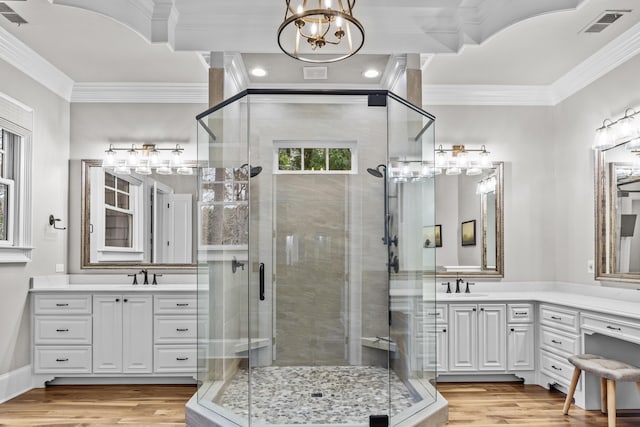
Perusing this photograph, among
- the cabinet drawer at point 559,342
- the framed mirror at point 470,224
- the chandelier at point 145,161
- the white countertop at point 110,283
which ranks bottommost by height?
the cabinet drawer at point 559,342

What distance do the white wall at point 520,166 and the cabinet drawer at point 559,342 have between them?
30.5 inches

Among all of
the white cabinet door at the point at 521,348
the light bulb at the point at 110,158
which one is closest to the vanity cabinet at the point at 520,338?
the white cabinet door at the point at 521,348

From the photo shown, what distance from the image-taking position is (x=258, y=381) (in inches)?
124

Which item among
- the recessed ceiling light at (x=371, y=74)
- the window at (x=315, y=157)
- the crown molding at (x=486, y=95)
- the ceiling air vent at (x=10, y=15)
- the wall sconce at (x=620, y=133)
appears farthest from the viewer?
the crown molding at (x=486, y=95)

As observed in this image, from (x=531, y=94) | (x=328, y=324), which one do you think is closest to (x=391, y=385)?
(x=328, y=324)

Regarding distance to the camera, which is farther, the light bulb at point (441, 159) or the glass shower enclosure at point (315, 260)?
the light bulb at point (441, 159)

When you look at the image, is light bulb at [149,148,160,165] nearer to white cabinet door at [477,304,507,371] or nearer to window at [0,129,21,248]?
window at [0,129,21,248]

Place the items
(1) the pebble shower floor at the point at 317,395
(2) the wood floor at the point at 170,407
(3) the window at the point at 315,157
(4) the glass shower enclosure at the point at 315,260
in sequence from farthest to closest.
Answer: (3) the window at the point at 315,157
(2) the wood floor at the point at 170,407
(4) the glass shower enclosure at the point at 315,260
(1) the pebble shower floor at the point at 317,395

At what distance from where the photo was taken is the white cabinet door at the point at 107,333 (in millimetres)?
4238

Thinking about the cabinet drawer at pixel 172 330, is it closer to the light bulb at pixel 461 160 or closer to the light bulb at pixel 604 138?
the light bulb at pixel 461 160

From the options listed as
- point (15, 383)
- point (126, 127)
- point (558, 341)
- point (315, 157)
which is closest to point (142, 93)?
point (126, 127)

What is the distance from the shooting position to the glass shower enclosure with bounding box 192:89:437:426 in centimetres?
306

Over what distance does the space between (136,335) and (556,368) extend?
341 cm

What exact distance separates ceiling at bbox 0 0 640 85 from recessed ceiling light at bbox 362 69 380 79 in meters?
0.15
